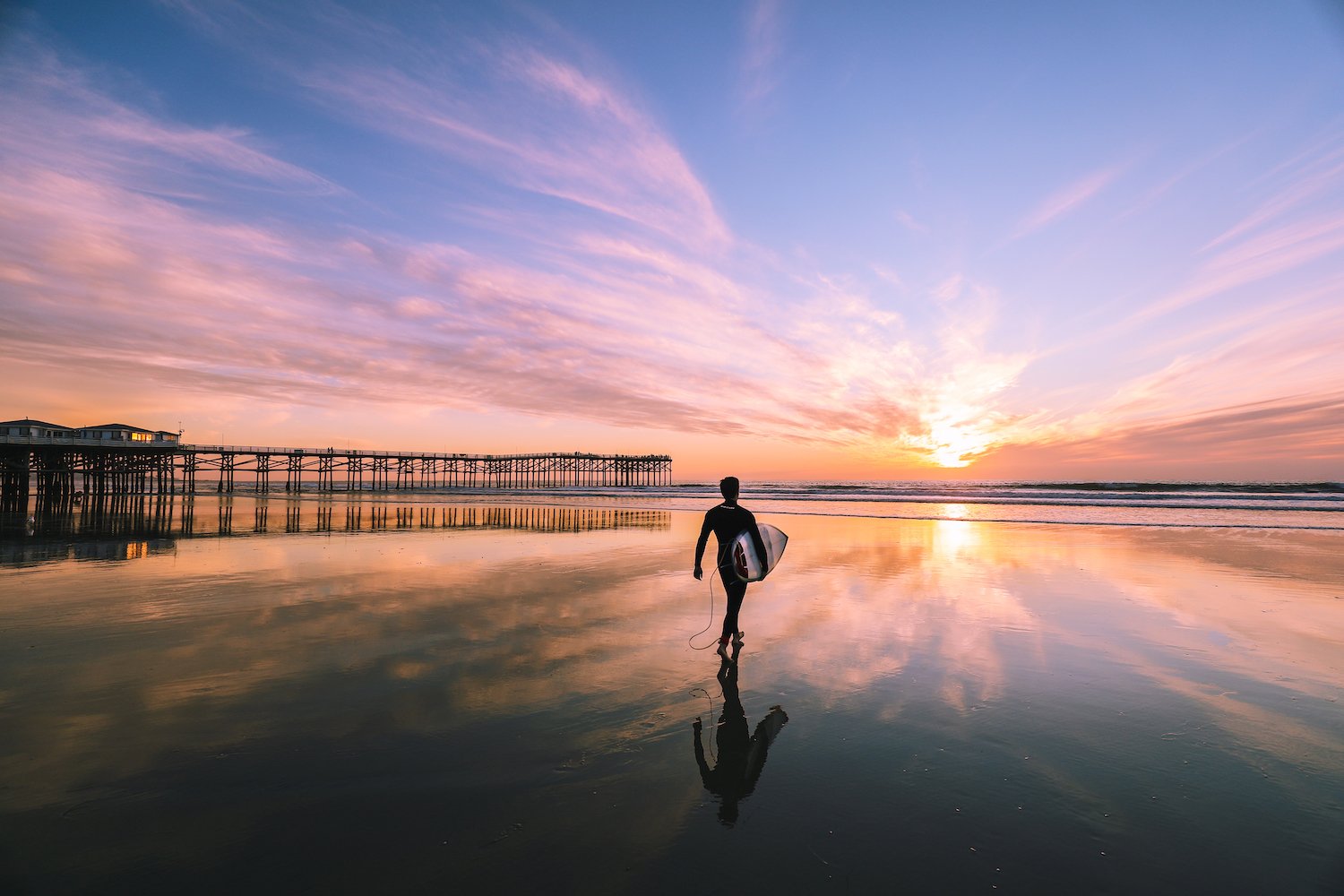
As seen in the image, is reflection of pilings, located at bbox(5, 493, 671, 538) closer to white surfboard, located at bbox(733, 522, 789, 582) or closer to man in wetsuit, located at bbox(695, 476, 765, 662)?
man in wetsuit, located at bbox(695, 476, 765, 662)

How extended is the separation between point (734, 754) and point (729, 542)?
3.49m

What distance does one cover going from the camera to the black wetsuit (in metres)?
7.51

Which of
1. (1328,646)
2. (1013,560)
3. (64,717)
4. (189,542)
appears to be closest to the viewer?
(64,717)

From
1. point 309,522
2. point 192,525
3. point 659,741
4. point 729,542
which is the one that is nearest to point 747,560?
point 729,542

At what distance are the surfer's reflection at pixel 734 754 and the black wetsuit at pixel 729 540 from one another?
171 cm

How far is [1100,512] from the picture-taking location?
108 ft

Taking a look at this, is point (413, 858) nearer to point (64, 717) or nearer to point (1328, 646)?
point (64, 717)

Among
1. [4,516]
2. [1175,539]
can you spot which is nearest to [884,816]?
[1175,539]

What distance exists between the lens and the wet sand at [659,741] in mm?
3170

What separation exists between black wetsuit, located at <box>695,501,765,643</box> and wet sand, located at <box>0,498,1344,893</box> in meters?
0.56

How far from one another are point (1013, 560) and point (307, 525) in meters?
24.3

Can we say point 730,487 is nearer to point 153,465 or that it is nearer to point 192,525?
point 192,525

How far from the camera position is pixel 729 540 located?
7.86 meters

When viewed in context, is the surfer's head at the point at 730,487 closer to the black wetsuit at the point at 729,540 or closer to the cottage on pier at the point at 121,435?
the black wetsuit at the point at 729,540
